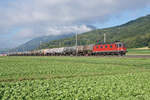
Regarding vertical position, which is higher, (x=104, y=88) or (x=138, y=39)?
(x=138, y=39)

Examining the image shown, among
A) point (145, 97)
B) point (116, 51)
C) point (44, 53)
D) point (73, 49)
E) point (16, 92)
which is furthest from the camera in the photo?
point (44, 53)

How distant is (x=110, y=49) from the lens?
191ft

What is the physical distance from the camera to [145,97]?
9.12 metres

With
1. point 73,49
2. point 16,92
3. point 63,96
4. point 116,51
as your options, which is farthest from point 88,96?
point 73,49

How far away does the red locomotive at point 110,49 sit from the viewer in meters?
55.9

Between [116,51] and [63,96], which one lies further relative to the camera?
[116,51]

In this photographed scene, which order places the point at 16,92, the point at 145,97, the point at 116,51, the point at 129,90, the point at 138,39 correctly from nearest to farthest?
the point at 145,97 < the point at 16,92 < the point at 129,90 < the point at 116,51 < the point at 138,39

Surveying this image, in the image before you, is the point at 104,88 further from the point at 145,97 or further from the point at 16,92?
the point at 16,92

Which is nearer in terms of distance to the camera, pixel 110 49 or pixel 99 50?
pixel 110 49

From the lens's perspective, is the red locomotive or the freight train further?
the freight train

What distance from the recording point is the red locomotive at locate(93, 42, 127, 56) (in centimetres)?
5594

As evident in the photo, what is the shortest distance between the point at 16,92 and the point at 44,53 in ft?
296

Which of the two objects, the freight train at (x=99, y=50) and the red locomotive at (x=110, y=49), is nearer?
the red locomotive at (x=110, y=49)

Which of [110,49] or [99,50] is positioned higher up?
[110,49]
